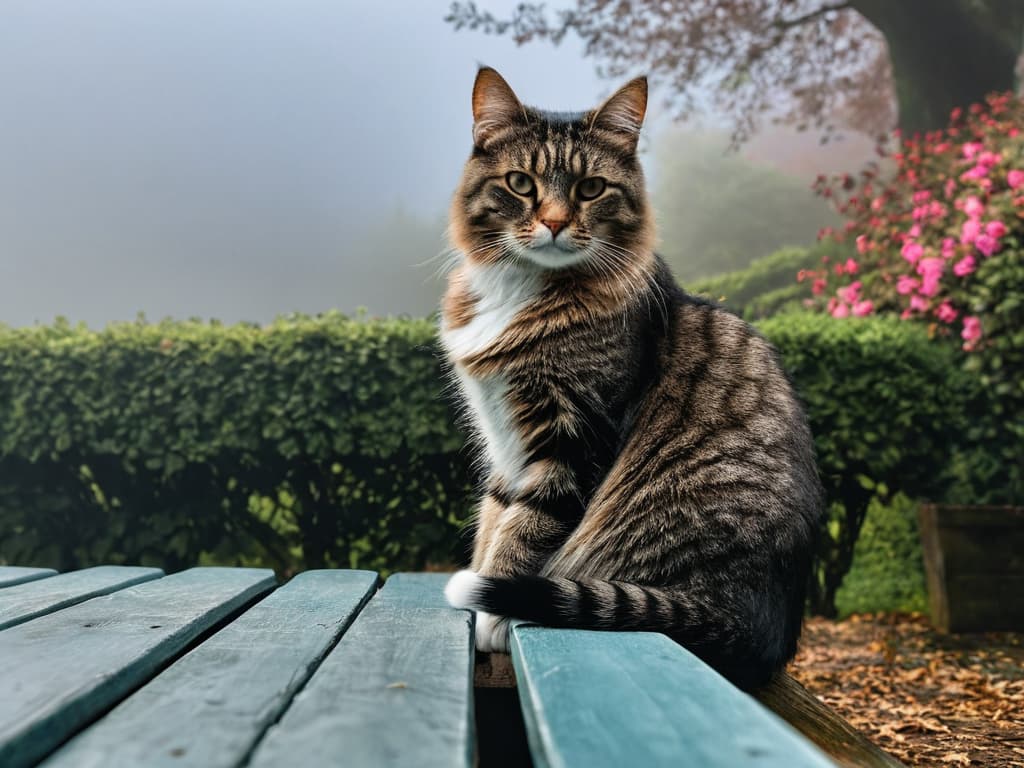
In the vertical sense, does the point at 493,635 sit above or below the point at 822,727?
above

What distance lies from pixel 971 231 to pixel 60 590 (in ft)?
17.6

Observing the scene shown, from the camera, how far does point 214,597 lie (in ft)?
5.57

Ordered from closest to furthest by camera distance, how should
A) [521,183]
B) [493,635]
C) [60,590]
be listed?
[493,635] → [60,590] → [521,183]

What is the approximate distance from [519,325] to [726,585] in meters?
0.84

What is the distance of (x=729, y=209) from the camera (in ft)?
48.2

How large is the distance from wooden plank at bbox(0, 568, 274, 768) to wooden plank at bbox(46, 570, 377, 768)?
3 cm

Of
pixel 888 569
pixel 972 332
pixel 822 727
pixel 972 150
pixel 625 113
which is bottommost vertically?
pixel 822 727

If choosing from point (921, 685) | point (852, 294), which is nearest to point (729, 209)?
point (852, 294)

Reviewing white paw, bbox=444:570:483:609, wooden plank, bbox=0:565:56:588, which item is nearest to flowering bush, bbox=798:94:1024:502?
white paw, bbox=444:570:483:609

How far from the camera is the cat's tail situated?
150 centimetres

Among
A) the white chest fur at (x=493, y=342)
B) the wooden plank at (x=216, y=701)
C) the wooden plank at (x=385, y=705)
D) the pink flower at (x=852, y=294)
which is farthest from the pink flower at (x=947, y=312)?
the wooden plank at (x=216, y=701)

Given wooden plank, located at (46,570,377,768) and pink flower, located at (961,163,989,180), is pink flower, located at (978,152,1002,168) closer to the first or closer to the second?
pink flower, located at (961,163,989,180)

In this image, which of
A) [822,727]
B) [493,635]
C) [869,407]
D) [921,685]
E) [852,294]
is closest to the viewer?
[822,727]

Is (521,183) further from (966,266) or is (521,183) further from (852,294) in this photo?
(852,294)
